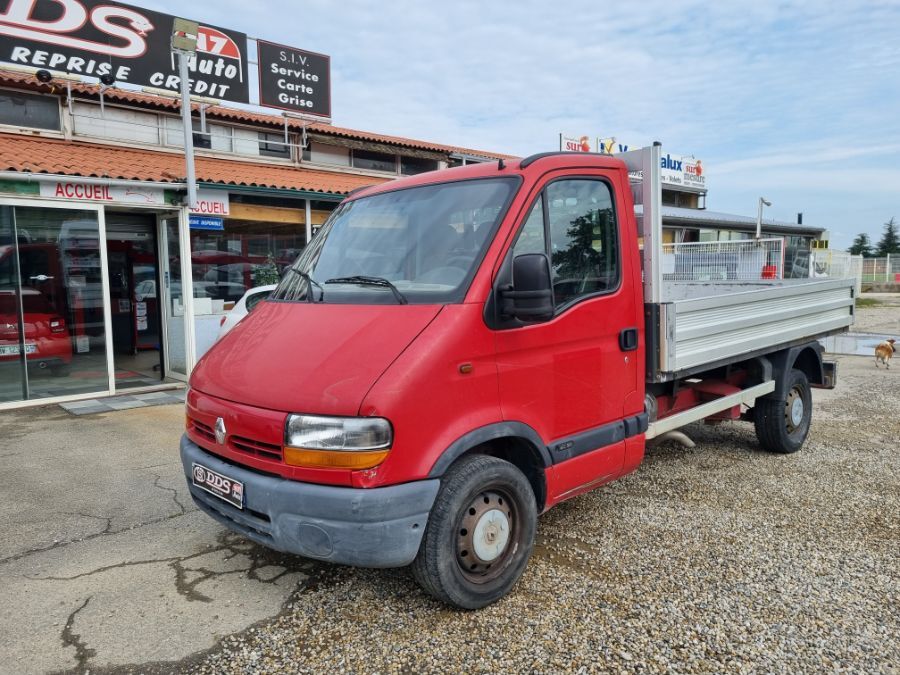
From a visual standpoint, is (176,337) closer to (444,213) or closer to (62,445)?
(62,445)

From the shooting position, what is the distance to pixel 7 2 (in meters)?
11.3

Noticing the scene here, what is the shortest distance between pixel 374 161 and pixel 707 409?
45.8 feet

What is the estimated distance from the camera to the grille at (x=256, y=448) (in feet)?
9.54

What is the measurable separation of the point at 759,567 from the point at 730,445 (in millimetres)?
2855

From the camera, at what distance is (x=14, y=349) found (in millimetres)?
7953

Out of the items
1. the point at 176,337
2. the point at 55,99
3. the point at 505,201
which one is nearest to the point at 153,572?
the point at 505,201

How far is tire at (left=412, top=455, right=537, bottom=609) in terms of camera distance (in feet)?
9.65

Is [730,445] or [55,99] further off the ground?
[55,99]

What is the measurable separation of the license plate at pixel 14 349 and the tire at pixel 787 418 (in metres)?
8.54

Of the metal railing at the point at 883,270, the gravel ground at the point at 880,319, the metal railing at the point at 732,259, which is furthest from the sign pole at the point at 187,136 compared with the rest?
the metal railing at the point at 883,270

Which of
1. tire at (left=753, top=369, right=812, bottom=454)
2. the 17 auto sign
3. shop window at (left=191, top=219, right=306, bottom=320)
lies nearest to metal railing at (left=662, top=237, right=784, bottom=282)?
shop window at (left=191, top=219, right=306, bottom=320)

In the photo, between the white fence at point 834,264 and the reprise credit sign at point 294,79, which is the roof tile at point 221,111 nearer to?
the reprise credit sign at point 294,79

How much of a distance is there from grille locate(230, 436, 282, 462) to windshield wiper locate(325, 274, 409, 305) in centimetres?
93

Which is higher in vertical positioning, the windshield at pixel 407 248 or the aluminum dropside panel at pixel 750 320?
the windshield at pixel 407 248
